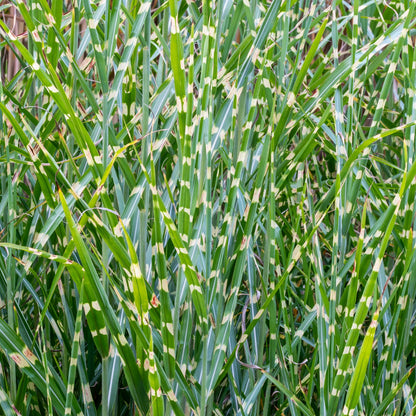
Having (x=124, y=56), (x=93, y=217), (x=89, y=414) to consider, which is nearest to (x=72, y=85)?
(x=124, y=56)

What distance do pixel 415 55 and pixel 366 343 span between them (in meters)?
0.31

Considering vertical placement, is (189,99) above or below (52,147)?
above

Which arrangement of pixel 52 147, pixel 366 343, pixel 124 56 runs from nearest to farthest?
pixel 366 343 < pixel 124 56 < pixel 52 147

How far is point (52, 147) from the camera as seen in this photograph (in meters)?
0.64

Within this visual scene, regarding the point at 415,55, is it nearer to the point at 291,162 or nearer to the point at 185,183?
the point at 291,162

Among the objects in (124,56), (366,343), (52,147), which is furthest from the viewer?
(52,147)

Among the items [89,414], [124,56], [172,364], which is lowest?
[89,414]

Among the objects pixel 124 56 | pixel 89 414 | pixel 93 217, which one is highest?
pixel 124 56

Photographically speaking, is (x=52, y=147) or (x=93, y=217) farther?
(x=52, y=147)

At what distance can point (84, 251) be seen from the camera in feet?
1.34

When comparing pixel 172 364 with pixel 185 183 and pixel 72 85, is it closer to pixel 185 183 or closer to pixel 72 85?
pixel 185 183

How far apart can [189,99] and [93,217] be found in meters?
0.12

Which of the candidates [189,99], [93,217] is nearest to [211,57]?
[189,99]

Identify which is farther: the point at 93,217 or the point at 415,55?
the point at 415,55
